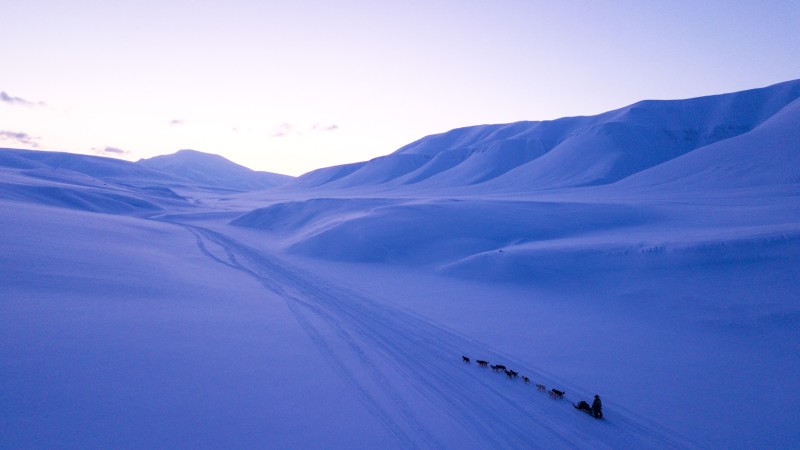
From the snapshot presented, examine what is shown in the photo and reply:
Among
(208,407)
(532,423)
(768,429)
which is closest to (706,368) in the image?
(768,429)

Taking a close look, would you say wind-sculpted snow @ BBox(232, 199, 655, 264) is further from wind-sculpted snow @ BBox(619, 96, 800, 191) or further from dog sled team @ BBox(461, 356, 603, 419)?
wind-sculpted snow @ BBox(619, 96, 800, 191)

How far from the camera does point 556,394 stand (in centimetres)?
718

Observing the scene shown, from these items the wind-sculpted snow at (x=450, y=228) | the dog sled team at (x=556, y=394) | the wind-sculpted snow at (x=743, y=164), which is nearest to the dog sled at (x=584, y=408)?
the dog sled team at (x=556, y=394)

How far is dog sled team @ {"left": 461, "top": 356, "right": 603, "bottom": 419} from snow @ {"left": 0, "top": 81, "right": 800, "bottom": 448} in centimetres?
13

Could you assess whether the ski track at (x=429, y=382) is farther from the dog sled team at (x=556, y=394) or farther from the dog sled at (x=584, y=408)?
the dog sled at (x=584, y=408)

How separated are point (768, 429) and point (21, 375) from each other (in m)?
10.7

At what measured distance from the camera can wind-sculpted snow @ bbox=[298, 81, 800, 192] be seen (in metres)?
65.1

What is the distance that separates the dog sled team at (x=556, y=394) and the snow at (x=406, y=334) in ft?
0.43

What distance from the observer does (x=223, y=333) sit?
8.94 metres

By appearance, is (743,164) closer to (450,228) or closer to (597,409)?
(450,228)

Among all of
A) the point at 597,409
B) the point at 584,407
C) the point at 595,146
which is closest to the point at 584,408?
the point at 584,407

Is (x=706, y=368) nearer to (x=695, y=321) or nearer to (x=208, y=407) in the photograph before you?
(x=695, y=321)

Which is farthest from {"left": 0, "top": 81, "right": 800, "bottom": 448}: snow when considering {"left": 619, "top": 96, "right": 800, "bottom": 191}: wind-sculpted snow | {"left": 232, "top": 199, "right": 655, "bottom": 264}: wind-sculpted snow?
{"left": 619, "top": 96, "right": 800, "bottom": 191}: wind-sculpted snow

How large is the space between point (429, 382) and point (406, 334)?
8.87 ft
